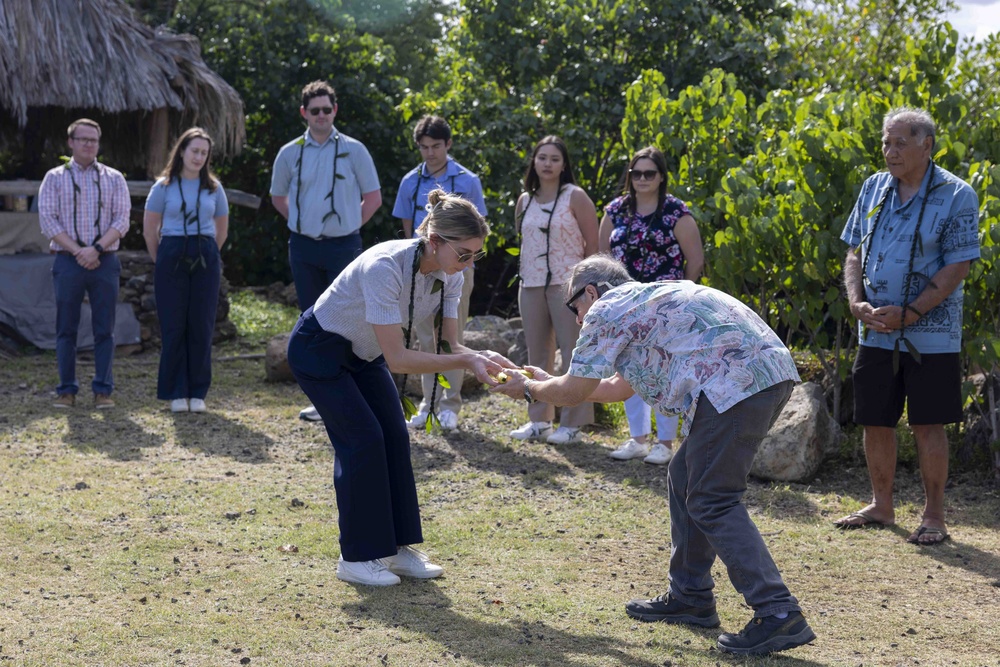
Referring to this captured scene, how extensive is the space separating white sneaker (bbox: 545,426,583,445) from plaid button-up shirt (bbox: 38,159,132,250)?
356cm

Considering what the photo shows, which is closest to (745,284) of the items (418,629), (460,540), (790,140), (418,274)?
(790,140)

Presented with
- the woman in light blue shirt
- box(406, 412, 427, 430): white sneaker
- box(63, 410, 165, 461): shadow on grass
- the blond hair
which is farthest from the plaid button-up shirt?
the blond hair

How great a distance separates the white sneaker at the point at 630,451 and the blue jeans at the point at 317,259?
227 cm

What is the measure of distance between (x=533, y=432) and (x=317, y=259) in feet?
6.24

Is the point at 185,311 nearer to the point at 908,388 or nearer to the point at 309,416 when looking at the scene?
the point at 309,416

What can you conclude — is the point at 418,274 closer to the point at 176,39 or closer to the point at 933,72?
the point at 933,72

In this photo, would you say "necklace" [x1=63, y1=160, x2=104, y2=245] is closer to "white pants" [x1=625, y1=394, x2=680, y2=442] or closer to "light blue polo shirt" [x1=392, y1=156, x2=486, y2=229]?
"light blue polo shirt" [x1=392, y1=156, x2=486, y2=229]

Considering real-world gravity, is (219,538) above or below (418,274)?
below

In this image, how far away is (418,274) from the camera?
4770mm

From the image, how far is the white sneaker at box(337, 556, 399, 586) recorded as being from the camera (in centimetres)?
498

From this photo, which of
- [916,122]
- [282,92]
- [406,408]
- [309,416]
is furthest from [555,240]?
[282,92]

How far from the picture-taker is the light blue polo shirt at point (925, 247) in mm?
5590

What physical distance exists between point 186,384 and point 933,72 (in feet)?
17.9

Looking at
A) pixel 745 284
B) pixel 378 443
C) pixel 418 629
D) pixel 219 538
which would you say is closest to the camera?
pixel 418 629
